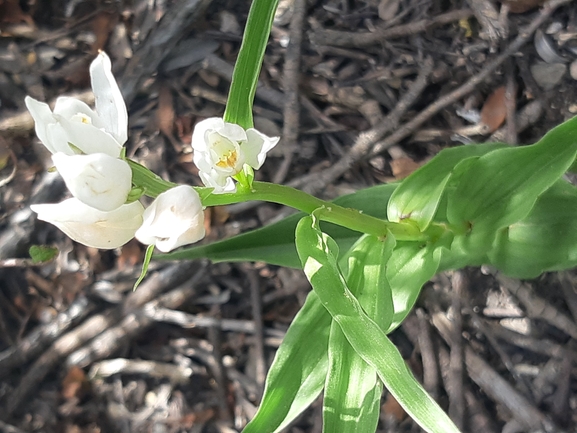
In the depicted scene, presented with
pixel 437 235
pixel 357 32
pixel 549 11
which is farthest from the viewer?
pixel 357 32

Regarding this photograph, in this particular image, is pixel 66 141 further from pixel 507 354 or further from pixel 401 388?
pixel 507 354

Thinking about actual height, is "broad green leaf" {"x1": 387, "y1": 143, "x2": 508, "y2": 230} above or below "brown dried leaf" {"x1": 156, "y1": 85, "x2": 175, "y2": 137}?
above

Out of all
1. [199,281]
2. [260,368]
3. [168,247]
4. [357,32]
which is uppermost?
[168,247]

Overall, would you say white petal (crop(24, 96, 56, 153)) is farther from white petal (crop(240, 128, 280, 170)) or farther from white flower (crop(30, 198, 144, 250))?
white petal (crop(240, 128, 280, 170))

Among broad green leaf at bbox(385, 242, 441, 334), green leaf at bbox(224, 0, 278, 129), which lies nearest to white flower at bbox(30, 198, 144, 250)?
green leaf at bbox(224, 0, 278, 129)

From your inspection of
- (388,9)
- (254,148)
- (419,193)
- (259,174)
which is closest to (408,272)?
(419,193)

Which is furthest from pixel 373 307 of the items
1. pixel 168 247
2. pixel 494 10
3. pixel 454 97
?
pixel 494 10

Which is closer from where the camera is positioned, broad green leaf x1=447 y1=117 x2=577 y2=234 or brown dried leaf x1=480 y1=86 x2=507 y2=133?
broad green leaf x1=447 y1=117 x2=577 y2=234
